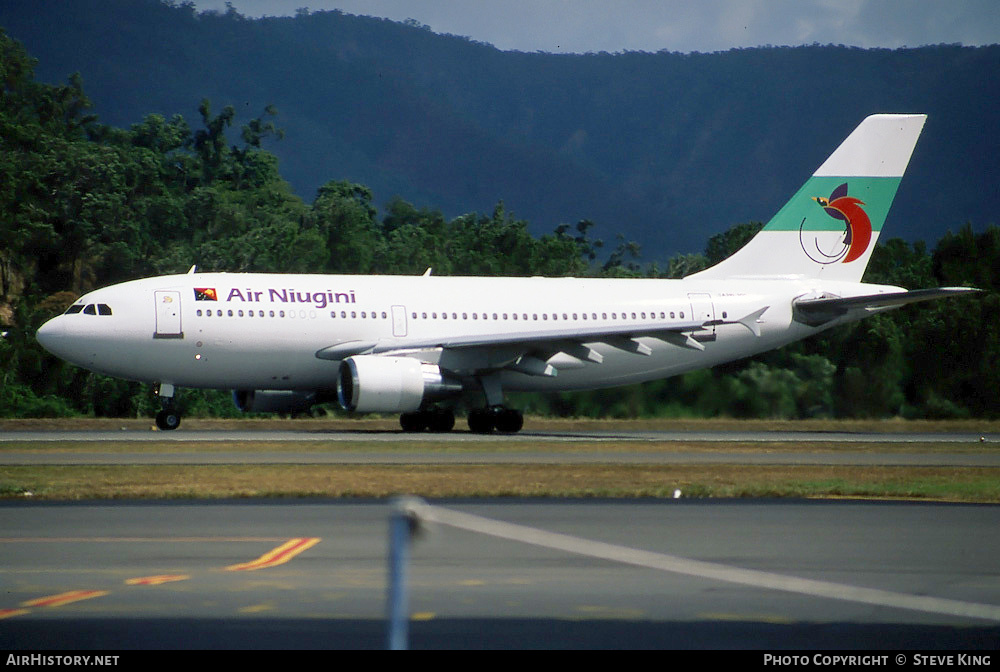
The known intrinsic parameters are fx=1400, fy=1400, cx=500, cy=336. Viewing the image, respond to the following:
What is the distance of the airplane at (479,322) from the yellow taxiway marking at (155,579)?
19.5m

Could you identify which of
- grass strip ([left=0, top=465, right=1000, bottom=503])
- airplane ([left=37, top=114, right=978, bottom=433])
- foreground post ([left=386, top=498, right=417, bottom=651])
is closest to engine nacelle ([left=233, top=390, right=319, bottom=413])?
airplane ([left=37, top=114, right=978, bottom=433])

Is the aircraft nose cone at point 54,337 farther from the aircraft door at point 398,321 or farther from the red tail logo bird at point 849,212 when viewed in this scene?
the red tail logo bird at point 849,212

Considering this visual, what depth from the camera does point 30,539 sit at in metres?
Result: 12.1

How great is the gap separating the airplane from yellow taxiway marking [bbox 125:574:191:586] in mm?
19526

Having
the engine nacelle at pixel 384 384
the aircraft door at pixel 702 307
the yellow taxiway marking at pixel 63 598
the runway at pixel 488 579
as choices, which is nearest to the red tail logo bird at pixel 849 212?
the aircraft door at pixel 702 307

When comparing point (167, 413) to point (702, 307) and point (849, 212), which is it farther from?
point (849, 212)

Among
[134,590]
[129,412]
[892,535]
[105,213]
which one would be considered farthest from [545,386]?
[105,213]

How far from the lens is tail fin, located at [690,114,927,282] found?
125ft

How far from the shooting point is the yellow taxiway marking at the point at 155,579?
9.86m

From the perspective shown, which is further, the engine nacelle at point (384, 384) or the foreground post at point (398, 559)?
the engine nacelle at point (384, 384)

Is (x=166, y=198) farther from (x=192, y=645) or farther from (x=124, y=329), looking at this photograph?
(x=192, y=645)

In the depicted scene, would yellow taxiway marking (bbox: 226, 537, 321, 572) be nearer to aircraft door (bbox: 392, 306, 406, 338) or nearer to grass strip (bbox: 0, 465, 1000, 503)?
grass strip (bbox: 0, 465, 1000, 503)

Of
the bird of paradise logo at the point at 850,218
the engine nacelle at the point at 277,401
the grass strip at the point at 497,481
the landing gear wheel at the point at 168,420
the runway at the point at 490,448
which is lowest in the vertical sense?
the grass strip at the point at 497,481

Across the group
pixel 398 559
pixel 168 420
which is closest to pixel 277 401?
pixel 168 420
